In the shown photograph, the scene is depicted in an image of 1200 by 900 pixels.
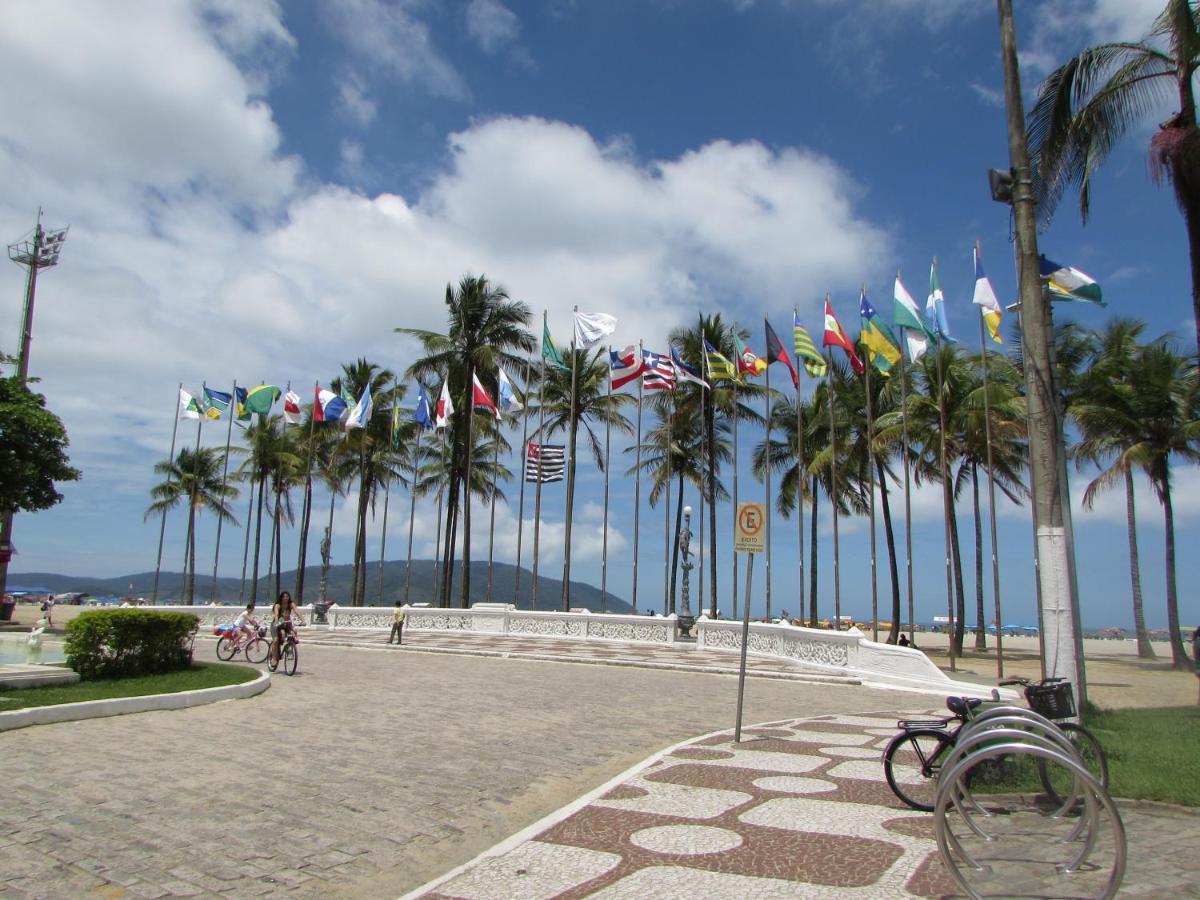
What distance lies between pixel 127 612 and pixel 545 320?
22.4m

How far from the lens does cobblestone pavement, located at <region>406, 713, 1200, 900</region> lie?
15.6 feet

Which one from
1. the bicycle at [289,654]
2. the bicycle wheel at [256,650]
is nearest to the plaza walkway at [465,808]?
the bicycle at [289,654]

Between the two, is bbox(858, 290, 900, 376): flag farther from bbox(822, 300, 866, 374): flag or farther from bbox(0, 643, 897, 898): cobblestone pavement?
bbox(0, 643, 897, 898): cobblestone pavement

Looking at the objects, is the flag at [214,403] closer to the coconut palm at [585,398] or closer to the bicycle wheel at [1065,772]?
the coconut palm at [585,398]

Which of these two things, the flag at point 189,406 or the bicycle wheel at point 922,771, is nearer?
the bicycle wheel at point 922,771

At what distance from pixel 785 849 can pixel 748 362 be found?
2588 centimetres

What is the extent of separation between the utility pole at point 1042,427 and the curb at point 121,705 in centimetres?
1136

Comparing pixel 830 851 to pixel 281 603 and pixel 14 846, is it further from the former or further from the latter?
pixel 281 603

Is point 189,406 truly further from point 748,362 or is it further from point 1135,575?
point 1135,575

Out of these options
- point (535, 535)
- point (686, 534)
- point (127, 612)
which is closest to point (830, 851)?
point (127, 612)

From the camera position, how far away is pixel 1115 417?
30.4 meters

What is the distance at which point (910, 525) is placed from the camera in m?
28.2

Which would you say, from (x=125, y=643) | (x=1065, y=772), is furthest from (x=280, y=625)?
(x=1065, y=772)

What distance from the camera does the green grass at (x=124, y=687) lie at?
11.4 meters
